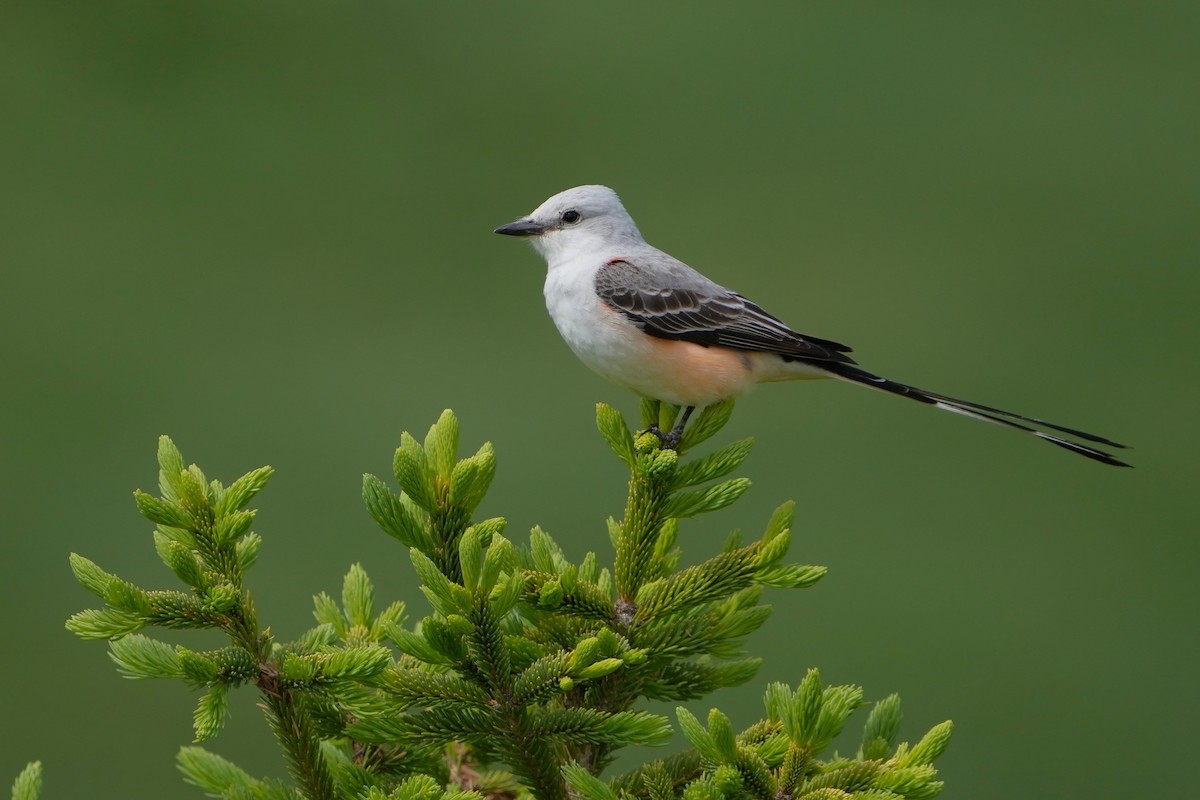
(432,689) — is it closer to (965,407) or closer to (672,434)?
(672,434)

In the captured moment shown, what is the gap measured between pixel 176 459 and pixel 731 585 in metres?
0.78

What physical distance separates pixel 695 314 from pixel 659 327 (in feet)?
0.47

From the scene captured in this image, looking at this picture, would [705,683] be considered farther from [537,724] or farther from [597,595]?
[537,724]

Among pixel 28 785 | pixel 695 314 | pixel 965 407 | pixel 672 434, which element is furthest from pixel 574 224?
pixel 28 785

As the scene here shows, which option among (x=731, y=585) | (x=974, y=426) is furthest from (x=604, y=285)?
(x=974, y=426)

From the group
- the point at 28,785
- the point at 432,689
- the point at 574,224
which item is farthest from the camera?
the point at 574,224

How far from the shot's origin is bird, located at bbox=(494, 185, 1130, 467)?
2.58 m

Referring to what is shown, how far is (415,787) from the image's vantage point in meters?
1.27

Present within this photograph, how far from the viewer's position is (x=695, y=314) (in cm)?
278

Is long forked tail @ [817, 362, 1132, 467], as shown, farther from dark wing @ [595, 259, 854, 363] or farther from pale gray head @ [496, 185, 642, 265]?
pale gray head @ [496, 185, 642, 265]

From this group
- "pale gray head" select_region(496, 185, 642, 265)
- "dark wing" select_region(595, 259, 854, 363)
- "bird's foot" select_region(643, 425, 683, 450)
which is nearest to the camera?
"bird's foot" select_region(643, 425, 683, 450)

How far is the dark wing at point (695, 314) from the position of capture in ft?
8.85

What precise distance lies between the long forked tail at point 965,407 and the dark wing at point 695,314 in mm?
42

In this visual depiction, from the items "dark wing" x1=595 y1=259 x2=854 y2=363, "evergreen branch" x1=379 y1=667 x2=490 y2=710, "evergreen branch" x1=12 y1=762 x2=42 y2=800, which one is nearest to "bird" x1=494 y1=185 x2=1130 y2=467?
"dark wing" x1=595 y1=259 x2=854 y2=363
